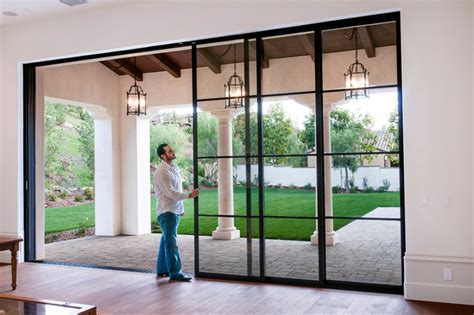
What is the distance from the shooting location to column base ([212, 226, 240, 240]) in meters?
5.27

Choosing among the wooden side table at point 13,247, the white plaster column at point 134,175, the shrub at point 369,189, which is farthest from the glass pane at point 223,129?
the white plaster column at point 134,175

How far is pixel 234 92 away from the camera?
17.4 feet

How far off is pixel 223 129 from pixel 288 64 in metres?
1.01

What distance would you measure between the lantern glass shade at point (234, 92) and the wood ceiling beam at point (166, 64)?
361cm

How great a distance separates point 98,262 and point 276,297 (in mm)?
3223

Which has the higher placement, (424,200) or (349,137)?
(349,137)

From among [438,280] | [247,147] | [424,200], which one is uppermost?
[247,147]

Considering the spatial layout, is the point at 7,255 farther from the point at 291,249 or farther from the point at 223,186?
the point at 291,249

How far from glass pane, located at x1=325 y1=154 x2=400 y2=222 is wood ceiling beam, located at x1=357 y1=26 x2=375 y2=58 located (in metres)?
1.03

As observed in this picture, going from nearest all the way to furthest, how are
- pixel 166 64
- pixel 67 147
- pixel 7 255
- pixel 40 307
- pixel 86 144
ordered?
pixel 40 307 < pixel 7 255 < pixel 166 64 < pixel 67 147 < pixel 86 144

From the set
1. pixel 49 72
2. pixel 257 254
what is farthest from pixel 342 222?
pixel 49 72

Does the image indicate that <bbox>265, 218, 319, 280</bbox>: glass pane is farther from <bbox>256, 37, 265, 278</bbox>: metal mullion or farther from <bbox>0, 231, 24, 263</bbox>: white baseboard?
<bbox>0, 231, 24, 263</bbox>: white baseboard

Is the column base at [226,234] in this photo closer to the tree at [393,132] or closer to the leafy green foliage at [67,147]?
the tree at [393,132]

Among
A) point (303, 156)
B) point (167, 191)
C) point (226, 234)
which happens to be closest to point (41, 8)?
point (167, 191)
